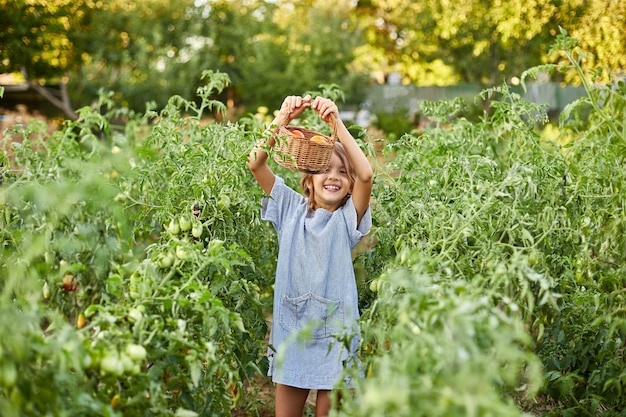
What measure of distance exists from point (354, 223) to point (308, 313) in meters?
0.35

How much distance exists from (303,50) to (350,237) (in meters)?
12.8

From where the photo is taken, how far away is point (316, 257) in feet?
8.29

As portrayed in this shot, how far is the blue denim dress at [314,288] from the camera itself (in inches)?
95.7

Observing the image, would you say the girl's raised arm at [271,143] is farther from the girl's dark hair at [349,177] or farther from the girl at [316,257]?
the girl's dark hair at [349,177]

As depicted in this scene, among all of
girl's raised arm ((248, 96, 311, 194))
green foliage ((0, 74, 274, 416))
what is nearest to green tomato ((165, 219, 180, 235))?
green foliage ((0, 74, 274, 416))

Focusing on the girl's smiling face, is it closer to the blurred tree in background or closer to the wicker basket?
the wicker basket

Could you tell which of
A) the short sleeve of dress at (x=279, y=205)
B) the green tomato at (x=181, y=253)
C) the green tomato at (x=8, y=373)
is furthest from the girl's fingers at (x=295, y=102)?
the green tomato at (x=8, y=373)

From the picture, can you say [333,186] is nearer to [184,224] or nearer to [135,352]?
[184,224]

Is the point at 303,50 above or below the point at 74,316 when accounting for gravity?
above

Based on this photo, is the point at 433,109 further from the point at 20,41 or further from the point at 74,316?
the point at 20,41

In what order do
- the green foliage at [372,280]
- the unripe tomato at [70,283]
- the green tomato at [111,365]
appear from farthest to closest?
the unripe tomato at [70,283] < the green tomato at [111,365] < the green foliage at [372,280]

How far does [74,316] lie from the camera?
359 centimetres

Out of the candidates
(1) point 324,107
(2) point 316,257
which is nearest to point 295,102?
(1) point 324,107

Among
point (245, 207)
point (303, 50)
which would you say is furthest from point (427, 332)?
point (303, 50)
